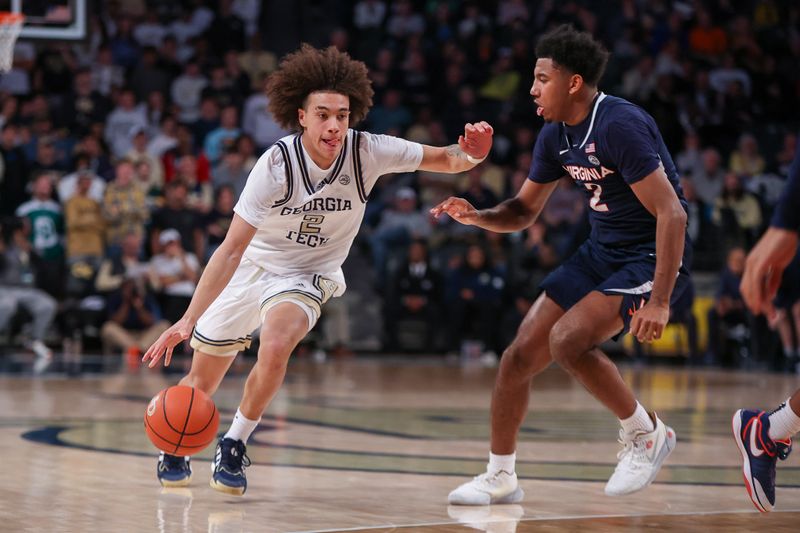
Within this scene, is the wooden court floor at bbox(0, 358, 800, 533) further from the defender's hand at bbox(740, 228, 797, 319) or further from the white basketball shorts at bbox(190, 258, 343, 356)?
the defender's hand at bbox(740, 228, 797, 319)

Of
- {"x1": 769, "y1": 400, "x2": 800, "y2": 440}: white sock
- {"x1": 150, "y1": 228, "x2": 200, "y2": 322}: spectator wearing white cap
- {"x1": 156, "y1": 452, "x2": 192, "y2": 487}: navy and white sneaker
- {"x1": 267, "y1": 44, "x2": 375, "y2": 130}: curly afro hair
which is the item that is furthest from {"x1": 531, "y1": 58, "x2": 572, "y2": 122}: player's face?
{"x1": 150, "y1": 228, "x2": 200, "y2": 322}: spectator wearing white cap

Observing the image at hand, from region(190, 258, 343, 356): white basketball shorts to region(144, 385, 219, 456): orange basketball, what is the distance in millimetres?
358

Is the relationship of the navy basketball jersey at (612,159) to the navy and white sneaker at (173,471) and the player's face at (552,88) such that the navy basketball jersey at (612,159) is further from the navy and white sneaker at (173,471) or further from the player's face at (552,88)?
the navy and white sneaker at (173,471)

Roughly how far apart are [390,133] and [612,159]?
11.7 meters

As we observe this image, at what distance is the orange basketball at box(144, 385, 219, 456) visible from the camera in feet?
18.0

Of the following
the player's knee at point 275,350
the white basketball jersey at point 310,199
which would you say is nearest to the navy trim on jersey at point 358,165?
the white basketball jersey at point 310,199

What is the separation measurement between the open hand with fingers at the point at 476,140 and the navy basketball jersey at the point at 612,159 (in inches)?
9.8

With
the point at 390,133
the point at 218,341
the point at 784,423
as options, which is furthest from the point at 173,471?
the point at 390,133

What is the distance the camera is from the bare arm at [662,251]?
495 cm

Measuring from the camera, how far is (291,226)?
225 inches

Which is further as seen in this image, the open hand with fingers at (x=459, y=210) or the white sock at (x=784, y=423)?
the open hand with fingers at (x=459, y=210)

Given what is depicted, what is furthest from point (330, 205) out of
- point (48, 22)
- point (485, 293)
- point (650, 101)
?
point (650, 101)

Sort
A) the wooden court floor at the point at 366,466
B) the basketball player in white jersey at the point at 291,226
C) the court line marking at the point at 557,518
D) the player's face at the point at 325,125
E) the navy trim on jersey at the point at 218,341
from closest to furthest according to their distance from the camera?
the court line marking at the point at 557,518, the wooden court floor at the point at 366,466, the basketball player in white jersey at the point at 291,226, the player's face at the point at 325,125, the navy trim on jersey at the point at 218,341

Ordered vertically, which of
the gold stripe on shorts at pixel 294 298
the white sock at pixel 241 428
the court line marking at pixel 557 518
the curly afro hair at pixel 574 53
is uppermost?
the curly afro hair at pixel 574 53
